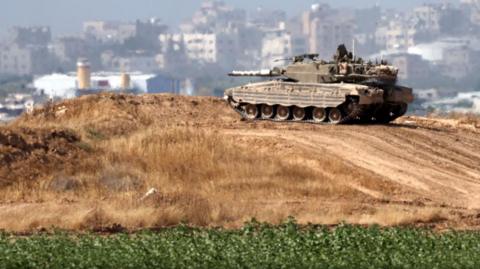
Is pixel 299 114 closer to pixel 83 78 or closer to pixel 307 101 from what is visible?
pixel 307 101

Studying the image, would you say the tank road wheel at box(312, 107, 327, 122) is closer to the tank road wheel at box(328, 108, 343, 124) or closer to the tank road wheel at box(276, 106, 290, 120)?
the tank road wheel at box(328, 108, 343, 124)

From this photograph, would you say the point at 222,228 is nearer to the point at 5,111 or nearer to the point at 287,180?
the point at 287,180

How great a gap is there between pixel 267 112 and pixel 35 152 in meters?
10.4

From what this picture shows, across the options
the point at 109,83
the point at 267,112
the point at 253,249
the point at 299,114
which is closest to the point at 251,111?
the point at 267,112

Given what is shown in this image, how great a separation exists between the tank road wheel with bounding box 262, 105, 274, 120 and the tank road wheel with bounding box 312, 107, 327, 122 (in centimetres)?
131

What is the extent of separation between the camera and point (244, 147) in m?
33.7

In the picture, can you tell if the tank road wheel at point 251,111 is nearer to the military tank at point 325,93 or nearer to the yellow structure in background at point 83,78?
the military tank at point 325,93

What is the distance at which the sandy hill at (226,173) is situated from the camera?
26344 mm

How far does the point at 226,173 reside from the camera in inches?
1222

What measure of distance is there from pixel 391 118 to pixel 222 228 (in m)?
16.6

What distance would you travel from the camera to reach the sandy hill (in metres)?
26.3

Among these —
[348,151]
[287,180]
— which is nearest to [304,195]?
[287,180]

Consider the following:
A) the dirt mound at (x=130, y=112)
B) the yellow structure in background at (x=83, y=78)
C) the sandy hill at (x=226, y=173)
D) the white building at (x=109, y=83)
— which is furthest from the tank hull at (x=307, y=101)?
the white building at (x=109, y=83)

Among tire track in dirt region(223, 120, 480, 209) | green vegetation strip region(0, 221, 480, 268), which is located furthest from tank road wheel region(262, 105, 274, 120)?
green vegetation strip region(0, 221, 480, 268)
